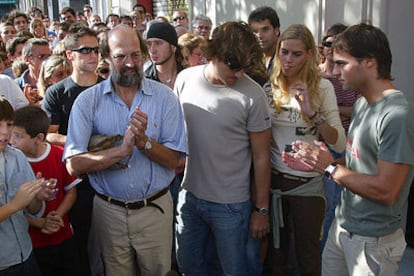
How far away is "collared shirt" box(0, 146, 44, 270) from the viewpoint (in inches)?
101

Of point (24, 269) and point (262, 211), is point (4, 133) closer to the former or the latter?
point (24, 269)

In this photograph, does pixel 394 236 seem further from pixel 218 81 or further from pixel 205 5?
pixel 205 5

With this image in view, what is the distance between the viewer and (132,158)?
2.76m

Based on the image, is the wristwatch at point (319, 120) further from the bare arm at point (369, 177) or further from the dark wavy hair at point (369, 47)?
the dark wavy hair at point (369, 47)

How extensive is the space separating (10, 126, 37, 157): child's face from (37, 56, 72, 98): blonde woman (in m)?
1.33

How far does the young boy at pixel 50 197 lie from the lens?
2982mm

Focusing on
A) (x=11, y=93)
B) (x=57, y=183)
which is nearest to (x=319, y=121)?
(x=57, y=183)

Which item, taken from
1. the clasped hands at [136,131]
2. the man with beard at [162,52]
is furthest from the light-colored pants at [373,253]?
the man with beard at [162,52]

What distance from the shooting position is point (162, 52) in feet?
14.1

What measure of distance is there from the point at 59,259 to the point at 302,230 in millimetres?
1637

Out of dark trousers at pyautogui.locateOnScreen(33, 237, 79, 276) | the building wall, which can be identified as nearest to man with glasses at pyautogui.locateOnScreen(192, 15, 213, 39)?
the building wall

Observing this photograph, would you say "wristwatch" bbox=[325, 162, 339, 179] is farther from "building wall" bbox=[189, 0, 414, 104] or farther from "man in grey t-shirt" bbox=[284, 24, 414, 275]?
"building wall" bbox=[189, 0, 414, 104]

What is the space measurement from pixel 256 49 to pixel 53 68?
6.96 ft

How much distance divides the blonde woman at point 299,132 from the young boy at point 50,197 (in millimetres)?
1382
